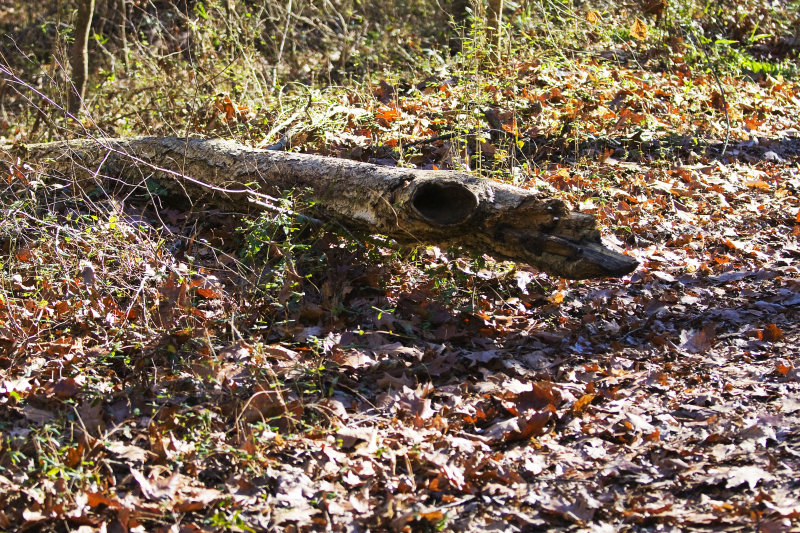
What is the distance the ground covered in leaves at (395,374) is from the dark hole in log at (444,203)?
44 cm

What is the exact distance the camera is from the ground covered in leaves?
289 centimetres

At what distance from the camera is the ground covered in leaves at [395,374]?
114 inches

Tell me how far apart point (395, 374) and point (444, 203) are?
3.81 ft

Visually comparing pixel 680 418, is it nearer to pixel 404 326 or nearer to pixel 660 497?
pixel 660 497

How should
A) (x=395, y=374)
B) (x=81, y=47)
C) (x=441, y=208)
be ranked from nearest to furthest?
(x=395, y=374)
(x=441, y=208)
(x=81, y=47)

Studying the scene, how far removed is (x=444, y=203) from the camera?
173 inches

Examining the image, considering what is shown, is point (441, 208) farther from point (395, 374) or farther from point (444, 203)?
point (395, 374)

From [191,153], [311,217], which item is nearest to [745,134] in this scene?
[311,217]

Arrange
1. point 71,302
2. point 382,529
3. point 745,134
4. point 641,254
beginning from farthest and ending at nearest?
1. point 745,134
2. point 641,254
3. point 71,302
4. point 382,529

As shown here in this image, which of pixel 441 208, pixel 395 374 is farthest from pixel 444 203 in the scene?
pixel 395 374

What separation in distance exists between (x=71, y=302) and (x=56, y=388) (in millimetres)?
906

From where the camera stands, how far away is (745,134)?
8.18 m

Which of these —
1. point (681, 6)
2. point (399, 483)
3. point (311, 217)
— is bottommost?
point (399, 483)

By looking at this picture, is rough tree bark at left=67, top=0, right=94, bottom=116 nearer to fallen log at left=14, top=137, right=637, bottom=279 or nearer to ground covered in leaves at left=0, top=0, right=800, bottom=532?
ground covered in leaves at left=0, top=0, right=800, bottom=532
